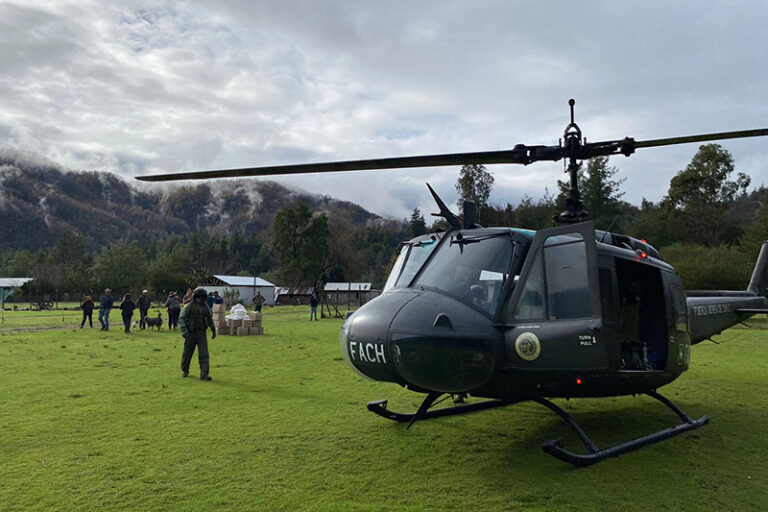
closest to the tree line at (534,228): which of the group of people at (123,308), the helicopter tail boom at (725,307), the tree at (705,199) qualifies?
the tree at (705,199)

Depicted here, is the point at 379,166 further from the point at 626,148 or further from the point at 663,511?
the point at 663,511

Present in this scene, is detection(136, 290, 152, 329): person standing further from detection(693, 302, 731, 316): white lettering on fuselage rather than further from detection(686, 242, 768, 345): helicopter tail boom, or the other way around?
detection(693, 302, 731, 316): white lettering on fuselage

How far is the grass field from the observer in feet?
14.7

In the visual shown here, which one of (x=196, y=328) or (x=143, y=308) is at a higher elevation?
(x=143, y=308)

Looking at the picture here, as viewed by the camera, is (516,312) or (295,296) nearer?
(516,312)

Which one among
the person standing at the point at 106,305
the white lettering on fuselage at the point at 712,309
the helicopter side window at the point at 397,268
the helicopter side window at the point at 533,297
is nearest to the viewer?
the helicopter side window at the point at 533,297

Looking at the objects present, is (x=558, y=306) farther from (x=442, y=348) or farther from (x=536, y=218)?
(x=536, y=218)

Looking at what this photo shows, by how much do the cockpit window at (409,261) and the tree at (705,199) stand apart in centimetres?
4770

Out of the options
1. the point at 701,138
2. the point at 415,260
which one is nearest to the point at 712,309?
the point at 701,138

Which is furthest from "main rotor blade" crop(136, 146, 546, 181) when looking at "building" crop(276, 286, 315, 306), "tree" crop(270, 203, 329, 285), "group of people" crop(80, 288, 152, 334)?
"tree" crop(270, 203, 329, 285)

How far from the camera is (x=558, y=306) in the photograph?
521cm

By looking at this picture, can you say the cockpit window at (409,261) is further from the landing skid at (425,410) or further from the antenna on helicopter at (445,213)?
the landing skid at (425,410)

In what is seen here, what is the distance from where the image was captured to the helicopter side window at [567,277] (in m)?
5.13

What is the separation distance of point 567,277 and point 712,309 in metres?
4.71
